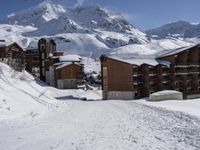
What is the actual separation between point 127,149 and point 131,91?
53.1 m

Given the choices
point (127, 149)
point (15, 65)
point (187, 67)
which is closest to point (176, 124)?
point (127, 149)

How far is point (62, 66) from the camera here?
89.8 meters

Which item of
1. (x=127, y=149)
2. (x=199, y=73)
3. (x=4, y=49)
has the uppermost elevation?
(x=4, y=49)

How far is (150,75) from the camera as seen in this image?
71.3 m

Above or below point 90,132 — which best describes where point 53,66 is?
above

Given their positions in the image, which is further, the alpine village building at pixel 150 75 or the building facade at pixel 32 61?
the building facade at pixel 32 61

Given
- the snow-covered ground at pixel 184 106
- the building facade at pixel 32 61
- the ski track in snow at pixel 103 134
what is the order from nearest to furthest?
the ski track in snow at pixel 103 134
the snow-covered ground at pixel 184 106
the building facade at pixel 32 61

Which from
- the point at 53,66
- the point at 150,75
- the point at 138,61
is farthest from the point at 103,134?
the point at 53,66

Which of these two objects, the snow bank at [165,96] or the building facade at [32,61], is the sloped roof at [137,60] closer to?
the snow bank at [165,96]

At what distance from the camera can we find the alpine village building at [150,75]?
2749 inches

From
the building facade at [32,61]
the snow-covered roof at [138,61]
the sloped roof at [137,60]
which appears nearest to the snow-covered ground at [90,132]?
the sloped roof at [137,60]

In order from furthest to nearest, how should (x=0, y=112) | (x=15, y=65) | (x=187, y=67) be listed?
(x=187, y=67) < (x=15, y=65) < (x=0, y=112)

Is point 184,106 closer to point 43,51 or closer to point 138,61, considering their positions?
point 138,61

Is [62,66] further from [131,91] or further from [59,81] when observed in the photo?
[131,91]
